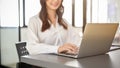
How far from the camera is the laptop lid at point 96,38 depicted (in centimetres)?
117

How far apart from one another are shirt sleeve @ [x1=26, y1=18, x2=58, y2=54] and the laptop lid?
0.78ft

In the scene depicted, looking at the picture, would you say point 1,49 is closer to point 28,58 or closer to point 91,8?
point 91,8

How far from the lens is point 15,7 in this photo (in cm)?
444

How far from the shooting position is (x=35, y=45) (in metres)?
1.49

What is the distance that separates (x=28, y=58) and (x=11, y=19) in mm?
3419

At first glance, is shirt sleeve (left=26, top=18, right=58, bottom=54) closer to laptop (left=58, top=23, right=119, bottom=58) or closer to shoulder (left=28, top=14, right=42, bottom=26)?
shoulder (left=28, top=14, right=42, bottom=26)

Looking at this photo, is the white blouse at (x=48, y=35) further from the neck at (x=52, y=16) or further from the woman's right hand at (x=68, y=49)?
the woman's right hand at (x=68, y=49)

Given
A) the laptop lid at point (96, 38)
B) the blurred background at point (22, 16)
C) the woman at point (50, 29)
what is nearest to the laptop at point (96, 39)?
the laptop lid at point (96, 38)

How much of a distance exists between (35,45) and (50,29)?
0.30m

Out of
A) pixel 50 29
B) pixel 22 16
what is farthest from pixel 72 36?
pixel 22 16

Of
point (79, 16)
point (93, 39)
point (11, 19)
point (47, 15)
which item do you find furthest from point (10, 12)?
point (93, 39)

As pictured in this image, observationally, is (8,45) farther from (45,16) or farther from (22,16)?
(45,16)

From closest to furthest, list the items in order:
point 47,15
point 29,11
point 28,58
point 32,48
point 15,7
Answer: point 28,58 < point 32,48 < point 47,15 < point 15,7 < point 29,11

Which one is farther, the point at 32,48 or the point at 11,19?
the point at 11,19
